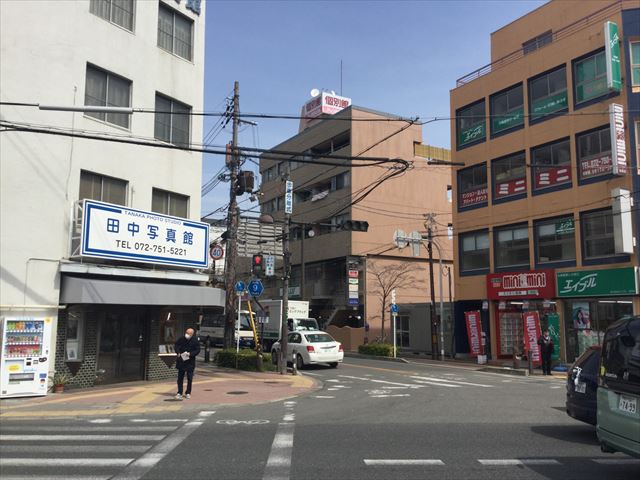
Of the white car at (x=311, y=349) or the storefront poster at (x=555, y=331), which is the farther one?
the storefront poster at (x=555, y=331)

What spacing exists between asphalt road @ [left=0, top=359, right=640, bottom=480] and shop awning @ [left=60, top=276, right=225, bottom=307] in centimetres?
447

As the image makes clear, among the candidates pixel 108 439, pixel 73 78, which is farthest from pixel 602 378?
pixel 73 78

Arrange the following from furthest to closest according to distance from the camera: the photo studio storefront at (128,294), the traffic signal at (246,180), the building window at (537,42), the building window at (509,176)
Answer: the building window at (537,42) → the building window at (509,176) → the traffic signal at (246,180) → the photo studio storefront at (128,294)

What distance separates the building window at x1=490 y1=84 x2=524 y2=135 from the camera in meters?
29.5

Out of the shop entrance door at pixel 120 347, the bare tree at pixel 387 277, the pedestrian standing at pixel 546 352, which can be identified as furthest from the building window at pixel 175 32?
the bare tree at pixel 387 277

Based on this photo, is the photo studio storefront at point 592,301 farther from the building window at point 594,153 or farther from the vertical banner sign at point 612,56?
the vertical banner sign at point 612,56

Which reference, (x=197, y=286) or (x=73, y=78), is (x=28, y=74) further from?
(x=197, y=286)

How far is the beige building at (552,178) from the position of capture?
2383 cm

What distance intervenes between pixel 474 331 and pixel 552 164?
30.1ft

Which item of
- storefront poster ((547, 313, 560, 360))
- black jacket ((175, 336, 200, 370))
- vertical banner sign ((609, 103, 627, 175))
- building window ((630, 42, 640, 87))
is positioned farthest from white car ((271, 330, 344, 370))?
building window ((630, 42, 640, 87))

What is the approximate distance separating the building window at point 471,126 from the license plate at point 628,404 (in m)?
26.6

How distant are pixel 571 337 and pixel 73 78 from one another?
22.9m

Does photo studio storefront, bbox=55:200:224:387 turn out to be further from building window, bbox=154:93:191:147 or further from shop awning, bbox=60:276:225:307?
building window, bbox=154:93:191:147

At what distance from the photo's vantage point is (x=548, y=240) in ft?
90.3
